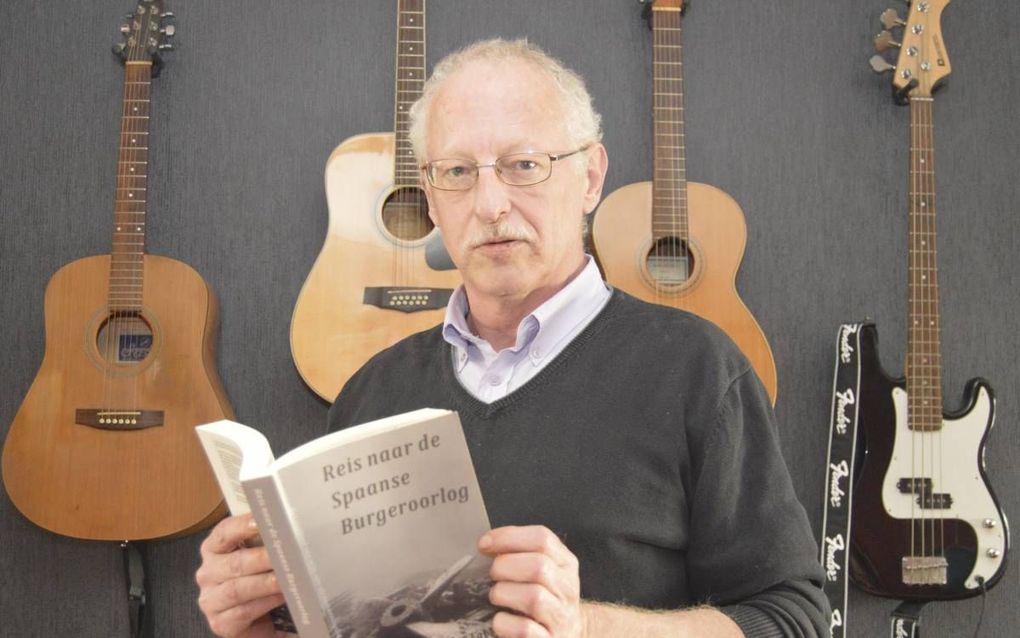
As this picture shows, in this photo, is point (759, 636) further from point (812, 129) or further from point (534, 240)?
point (812, 129)

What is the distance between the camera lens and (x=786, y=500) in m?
1.10

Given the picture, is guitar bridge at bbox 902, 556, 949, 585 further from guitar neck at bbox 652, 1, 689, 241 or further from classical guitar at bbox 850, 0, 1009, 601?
guitar neck at bbox 652, 1, 689, 241

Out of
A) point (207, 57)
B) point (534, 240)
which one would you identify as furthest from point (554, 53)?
point (534, 240)

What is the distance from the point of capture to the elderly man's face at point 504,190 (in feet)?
4.13

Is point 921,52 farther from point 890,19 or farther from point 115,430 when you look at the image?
point 115,430

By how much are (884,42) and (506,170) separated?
→ 5.04 ft

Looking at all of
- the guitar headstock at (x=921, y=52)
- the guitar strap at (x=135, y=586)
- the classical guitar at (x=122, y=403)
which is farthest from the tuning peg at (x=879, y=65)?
the guitar strap at (x=135, y=586)

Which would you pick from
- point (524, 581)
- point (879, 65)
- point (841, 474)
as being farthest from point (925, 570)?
point (524, 581)

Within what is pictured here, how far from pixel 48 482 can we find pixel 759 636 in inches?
67.1

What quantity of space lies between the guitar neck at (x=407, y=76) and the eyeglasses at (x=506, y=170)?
0.88 m

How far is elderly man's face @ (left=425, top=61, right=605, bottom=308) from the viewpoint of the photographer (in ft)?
4.13

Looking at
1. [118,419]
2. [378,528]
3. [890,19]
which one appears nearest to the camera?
[378,528]

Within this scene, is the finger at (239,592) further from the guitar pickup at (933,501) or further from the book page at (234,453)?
the guitar pickup at (933,501)

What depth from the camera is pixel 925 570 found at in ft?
6.96
